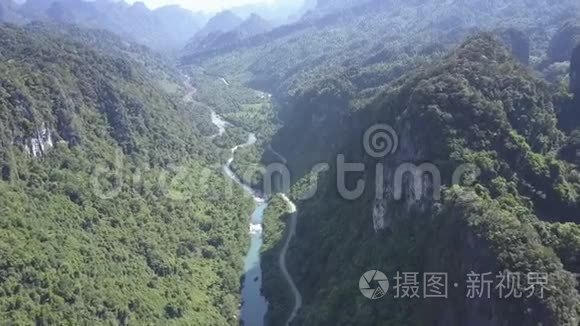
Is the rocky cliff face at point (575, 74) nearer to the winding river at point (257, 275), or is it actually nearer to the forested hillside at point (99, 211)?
the winding river at point (257, 275)

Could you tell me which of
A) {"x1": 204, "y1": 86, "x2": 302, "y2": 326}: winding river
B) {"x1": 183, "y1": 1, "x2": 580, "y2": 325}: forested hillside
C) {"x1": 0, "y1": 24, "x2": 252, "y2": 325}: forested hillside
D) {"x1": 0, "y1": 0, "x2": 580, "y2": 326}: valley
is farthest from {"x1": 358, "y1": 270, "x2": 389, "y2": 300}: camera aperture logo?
{"x1": 0, "y1": 24, "x2": 252, "y2": 325}: forested hillside

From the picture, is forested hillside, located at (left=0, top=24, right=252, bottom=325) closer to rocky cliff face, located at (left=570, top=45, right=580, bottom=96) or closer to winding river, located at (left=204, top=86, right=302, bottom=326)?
winding river, located at (left=204, top=86, right=302, bottom=326)

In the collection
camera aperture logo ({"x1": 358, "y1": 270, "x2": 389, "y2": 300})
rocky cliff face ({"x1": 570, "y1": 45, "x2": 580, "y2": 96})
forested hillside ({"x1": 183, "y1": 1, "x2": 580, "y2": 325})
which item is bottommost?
camera aperture logo ({"x1": 358, "y1": 270, "x2": 389, "y2": 300})

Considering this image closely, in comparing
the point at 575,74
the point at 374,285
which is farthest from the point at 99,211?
the point at 575,74

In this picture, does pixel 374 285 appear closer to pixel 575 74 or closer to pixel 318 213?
pixel 318 213

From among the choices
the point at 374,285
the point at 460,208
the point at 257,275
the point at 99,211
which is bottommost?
the point at 374,285

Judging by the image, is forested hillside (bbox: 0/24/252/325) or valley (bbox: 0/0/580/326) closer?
valley (bbox: 0/0/580/326)
